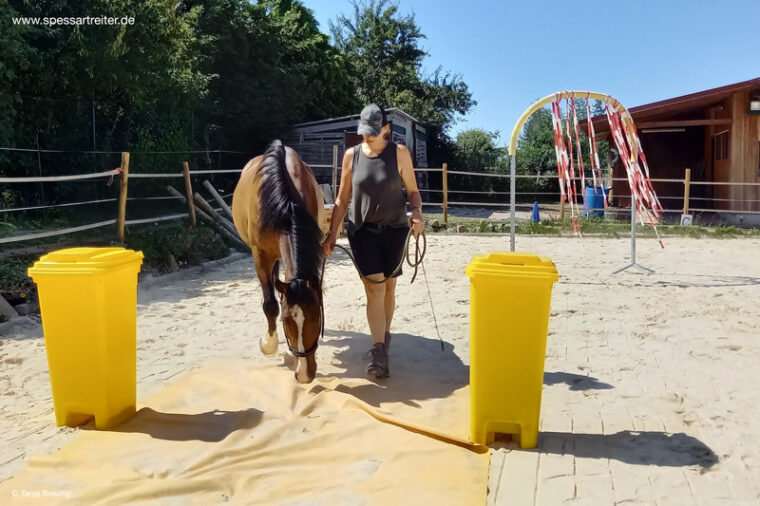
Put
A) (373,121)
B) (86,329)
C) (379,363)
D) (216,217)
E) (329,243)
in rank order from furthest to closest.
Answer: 1. (216,217)
2. (329,243)
3. (379,363)
4. (373,121)
5. (86,329)

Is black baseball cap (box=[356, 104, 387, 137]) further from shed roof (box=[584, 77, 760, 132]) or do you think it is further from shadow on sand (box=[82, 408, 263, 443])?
shed roof (box=[584, 77, 760, 132])

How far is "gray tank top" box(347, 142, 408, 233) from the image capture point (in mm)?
3670

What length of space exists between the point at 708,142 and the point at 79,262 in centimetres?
1579

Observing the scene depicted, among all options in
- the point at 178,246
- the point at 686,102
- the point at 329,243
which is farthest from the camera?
the point at 686,102

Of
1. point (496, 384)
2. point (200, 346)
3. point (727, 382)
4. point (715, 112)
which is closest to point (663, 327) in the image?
point (727, 382)

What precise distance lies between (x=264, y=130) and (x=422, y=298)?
1137 cm

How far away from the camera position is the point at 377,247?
12.4 ft

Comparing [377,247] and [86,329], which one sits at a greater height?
[377,247]

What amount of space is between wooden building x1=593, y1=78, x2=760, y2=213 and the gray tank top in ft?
33.5

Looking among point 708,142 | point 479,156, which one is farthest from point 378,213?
point 479,156

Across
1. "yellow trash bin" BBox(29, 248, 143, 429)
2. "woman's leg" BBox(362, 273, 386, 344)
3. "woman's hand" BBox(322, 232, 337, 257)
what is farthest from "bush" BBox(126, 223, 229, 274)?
"yellow trash bin" BBox(29, 248, 143, 429)

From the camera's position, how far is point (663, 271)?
24.4 ft

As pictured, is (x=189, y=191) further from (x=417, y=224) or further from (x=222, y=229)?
(x=417, y=224)

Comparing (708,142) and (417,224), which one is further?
(708,142)
